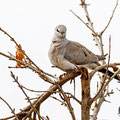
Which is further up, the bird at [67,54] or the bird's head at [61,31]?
the bird's head at [61,31]

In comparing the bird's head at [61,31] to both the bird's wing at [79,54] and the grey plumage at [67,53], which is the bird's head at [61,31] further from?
the bird's wing at [79,54]

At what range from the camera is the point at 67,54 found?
19.0 ft

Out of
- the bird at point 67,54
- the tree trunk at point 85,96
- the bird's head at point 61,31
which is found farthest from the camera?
the bird's head at point 61,31

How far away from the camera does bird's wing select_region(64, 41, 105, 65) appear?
5867 mm

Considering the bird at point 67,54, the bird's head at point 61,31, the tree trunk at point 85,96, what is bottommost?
the tree trunk at point 85,96

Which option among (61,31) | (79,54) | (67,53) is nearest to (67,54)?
(67,53)

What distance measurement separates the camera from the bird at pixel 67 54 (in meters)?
5.57

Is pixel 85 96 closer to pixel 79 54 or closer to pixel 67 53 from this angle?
pixel 67 53

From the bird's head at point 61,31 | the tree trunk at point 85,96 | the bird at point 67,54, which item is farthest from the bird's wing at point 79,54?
the tree trunk at point 85,96

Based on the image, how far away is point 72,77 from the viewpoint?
13.9ft

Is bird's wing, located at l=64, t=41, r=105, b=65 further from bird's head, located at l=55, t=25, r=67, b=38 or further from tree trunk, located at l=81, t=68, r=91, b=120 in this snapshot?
tree trunk, located at l=81, t=68, r=91, b=120

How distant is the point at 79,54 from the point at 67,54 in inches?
12.6

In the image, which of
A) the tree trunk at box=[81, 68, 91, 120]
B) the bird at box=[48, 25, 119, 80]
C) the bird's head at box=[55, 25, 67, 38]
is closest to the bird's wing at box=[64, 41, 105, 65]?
the bird at box=[48, 25, 119, 80]

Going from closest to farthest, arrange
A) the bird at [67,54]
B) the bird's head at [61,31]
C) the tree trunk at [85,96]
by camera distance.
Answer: the tree trunk at [85,96] < the bird at [67,54] < the bird's head at [61,31]
